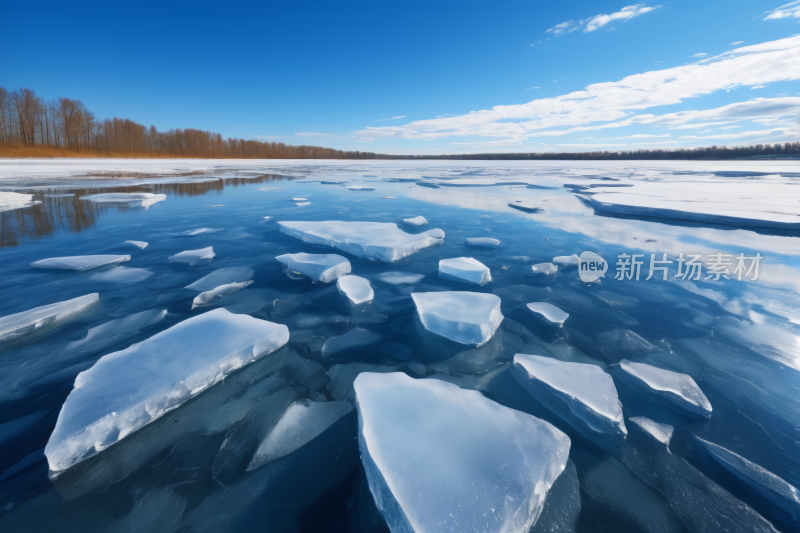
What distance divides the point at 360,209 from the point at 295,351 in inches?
235

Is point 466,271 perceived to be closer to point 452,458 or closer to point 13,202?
point 452,458

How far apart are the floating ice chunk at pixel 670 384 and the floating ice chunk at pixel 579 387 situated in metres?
0.27

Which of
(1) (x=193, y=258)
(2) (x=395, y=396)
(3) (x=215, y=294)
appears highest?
(1) (x=193, y=258)

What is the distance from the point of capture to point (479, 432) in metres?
1.45

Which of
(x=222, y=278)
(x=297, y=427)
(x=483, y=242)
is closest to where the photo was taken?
(x=297, y=427)

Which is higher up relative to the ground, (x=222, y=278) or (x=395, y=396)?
(x=222, y=278)

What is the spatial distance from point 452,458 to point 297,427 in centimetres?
83

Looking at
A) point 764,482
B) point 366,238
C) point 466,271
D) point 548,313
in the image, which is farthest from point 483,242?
point 764,482

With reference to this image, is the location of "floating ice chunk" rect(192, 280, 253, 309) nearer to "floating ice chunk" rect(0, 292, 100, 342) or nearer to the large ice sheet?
"floating ice chunk" rect(0, 292, 100, 342)

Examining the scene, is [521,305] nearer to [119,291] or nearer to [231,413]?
[231,413]

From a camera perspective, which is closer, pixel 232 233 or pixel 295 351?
pixel 295 351

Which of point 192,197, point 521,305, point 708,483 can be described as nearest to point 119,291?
point 521,305

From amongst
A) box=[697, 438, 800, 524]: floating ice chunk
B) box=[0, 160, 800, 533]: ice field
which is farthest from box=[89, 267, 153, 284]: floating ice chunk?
box=[697, 438, 800, 524]: floating ice chunk

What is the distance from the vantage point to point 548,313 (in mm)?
2764
